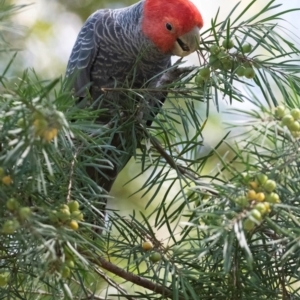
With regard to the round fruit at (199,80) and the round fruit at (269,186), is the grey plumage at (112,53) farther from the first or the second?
the round fruit at (269,186)

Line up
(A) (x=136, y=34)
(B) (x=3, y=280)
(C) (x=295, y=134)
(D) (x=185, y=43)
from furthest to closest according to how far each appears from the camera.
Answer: (A) (x=136, y=34) → (D) (x=185, y=43) → (B) (x=3, y=280) → (C) (x=295, y=134)

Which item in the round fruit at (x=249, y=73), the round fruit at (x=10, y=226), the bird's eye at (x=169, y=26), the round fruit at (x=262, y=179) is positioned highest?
the bird's eye at (x=169, y=26)

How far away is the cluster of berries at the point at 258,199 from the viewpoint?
26.1 inches

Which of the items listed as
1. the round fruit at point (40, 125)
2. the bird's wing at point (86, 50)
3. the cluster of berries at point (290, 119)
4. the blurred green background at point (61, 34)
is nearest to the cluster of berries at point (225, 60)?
the cluster of berries at point (290, 119)

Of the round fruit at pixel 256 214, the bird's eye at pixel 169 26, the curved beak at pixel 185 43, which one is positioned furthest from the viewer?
the bird's eye at pixel 169 26

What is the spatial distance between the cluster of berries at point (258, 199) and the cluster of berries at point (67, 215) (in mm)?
222

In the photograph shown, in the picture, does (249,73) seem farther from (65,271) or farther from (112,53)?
(112,53)

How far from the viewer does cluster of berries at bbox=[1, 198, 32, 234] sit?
662 mm

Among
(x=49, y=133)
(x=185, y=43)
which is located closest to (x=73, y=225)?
(x=49, y=133)

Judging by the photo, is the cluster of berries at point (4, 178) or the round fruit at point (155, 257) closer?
the cluster of berries at point (4, 178)

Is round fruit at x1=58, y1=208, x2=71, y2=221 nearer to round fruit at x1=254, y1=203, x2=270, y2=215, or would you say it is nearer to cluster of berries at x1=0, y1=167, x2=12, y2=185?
cluster of berries at x1=0, y1=167, x2=12, y2=185

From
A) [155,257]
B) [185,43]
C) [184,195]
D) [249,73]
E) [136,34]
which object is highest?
[136,34]

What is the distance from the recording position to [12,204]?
674mm

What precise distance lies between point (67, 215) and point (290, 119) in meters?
0.34
